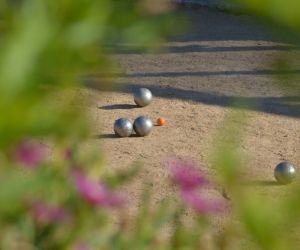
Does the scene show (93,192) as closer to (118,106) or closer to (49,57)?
(49,57)

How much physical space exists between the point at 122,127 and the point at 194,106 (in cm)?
98

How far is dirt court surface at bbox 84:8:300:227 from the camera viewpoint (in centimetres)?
620

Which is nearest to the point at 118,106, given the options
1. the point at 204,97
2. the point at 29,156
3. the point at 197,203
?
the point at 204,97

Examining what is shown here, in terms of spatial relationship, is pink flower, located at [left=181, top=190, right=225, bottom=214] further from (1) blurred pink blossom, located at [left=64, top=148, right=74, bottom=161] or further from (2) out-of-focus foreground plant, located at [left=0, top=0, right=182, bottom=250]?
(2) out-of-focus foreground plant, located at [left=0, top=0, right=182, bottom=250]

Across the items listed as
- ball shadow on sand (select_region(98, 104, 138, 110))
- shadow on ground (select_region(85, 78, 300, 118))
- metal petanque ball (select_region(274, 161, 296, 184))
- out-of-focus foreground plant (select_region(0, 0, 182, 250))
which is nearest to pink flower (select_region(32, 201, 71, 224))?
out-of-focus foreground plant (select_region(0, 0, 182, 250))

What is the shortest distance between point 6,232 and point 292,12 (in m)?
0.79

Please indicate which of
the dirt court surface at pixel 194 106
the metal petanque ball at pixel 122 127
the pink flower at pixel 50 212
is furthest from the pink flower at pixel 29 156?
the metal petanque ball at pixel 122 127

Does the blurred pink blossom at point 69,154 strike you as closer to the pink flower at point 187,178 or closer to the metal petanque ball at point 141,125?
the pink flower at point 187,178

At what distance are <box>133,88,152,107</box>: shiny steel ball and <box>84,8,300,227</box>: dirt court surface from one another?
Answer: 0.16 ft

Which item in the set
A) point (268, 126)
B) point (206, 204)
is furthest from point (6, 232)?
point (268, 126)

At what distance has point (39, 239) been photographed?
5.43ft

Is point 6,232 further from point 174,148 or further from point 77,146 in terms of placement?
point 174,148

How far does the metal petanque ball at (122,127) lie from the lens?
6.55m

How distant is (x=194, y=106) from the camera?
7.36 m
